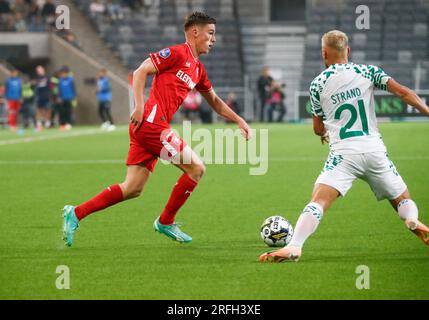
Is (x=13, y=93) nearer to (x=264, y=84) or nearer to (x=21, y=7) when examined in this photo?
(x=21, y=7)

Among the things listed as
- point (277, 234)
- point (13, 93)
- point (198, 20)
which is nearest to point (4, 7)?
point (13, 93)

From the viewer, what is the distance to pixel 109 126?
31.5 m

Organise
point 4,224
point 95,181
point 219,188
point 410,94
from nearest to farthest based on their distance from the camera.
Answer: point 410,94 → point 4,224 → point 219,188 → point 95,181

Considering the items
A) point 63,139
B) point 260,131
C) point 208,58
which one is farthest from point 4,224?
point 208,58

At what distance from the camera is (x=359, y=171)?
7.68 meters

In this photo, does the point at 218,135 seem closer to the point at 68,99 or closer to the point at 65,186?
the point at 68,99

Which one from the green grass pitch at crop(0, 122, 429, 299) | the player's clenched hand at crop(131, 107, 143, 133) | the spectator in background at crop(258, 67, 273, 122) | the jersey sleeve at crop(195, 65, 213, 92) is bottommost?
the green grass pitch at crop(0, 122, 429, 299)

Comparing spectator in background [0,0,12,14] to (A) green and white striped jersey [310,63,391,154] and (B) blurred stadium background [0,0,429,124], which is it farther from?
(A) green and white striped jersey [310,63,391,154]

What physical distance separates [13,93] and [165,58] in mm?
24487

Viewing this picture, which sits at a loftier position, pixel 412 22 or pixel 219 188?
pixel 412 22

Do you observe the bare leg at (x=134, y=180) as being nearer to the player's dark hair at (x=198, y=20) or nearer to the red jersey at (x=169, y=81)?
the red jersey at (x=169, y=81)

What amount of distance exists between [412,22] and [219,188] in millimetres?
25046

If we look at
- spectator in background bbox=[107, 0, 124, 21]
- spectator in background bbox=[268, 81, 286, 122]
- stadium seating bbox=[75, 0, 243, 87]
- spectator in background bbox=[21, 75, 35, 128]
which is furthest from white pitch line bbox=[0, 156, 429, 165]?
spectator in background bbox=[107, 0, 124, 21]

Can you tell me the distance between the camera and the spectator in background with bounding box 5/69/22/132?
31906 millimetres
